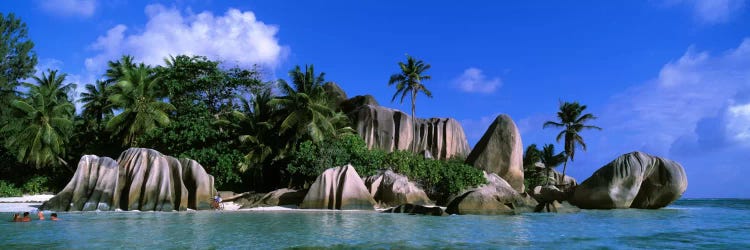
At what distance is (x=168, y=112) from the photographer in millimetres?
37125

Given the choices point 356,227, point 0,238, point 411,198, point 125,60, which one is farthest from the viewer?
point 125,60

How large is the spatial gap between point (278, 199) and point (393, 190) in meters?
5.61

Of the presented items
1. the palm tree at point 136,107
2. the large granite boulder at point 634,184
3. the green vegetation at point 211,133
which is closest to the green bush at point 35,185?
the green vegetation at point 211,133

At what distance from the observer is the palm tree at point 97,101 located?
41062mm

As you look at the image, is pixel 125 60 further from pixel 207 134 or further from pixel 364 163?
pixel 364 163

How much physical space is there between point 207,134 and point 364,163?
8.87m

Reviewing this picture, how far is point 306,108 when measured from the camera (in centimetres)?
3106

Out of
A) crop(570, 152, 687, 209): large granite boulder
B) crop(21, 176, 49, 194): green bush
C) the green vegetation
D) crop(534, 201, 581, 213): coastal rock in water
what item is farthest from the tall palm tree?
crop(21, 176, 49, 194): green bush

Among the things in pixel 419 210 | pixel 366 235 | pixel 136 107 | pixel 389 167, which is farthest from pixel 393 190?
pixel 136 107

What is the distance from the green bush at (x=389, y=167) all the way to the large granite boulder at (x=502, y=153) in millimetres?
4202

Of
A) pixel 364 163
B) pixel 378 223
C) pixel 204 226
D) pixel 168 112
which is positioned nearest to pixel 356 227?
pixel 378 223

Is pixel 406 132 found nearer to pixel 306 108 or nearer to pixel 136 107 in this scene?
pixel 306 108

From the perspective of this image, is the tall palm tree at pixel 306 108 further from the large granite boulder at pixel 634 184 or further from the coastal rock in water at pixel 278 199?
the large granite boulder at pixel 634 184

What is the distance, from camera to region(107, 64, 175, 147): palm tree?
32750mm
